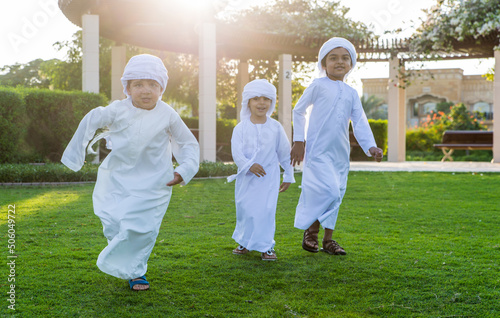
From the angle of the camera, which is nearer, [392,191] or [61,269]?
[61,269]

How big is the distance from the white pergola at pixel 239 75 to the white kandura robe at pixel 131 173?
29.2 ft

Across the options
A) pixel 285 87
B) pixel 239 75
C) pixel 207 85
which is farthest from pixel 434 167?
pixel 239 75

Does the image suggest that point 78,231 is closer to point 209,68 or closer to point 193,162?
point 193,162

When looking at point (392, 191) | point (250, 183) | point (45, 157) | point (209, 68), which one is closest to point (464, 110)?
point (209, 68)

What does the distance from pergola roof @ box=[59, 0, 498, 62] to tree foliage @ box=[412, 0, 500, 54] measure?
625 millimetres

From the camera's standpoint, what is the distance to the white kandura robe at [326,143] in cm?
429

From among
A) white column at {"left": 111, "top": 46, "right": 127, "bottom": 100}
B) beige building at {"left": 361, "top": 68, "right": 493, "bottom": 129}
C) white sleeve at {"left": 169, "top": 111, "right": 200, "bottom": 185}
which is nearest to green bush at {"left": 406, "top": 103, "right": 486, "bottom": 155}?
white column at {"left": 111, "top": 46, "right": 127, "bottom": 100}

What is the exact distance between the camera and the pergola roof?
12109mm

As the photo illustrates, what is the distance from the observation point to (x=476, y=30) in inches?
543

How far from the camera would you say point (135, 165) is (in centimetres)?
333

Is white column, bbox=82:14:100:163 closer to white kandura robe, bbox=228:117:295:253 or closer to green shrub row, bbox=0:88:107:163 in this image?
green shrub row, bbox=0:88:107:163

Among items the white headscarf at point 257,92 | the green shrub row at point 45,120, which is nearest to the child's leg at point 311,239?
the white headscarf at point 257,92

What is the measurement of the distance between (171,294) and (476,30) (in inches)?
519

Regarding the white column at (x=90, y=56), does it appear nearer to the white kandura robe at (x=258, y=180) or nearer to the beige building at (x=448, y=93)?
the white kandura robe at (x=258, y=180)
